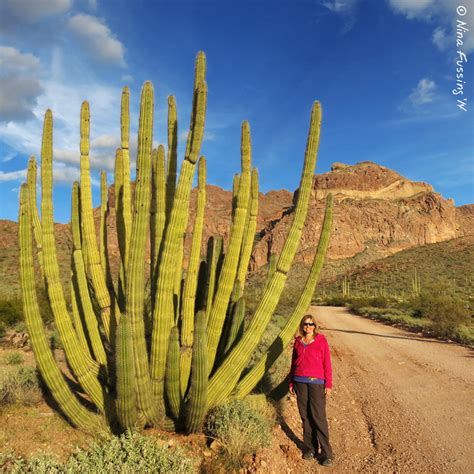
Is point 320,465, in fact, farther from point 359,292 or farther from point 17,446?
point 359,292

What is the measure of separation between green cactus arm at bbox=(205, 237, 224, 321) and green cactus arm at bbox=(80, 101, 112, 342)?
148cm

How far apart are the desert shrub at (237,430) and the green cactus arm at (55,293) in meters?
1.43

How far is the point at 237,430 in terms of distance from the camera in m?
4.47

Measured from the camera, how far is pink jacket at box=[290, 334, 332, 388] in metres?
4.85

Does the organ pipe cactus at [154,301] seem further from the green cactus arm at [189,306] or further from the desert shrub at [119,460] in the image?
the desert shrub at [119,460]

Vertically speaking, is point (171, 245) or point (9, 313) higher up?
point (171, 245)

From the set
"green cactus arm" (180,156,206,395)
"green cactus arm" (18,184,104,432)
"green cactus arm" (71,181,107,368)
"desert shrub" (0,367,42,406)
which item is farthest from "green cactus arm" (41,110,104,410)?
"desert shrub" (0,367,42,406)

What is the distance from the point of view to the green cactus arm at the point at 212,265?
6.27 meters

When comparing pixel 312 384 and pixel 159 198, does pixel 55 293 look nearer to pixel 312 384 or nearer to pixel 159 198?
pixel 159 198

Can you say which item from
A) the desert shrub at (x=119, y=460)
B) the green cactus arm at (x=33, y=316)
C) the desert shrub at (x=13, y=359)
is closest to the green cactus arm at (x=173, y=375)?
the desert shrub at (x=119, y=460)

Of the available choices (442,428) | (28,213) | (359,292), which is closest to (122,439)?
(28,213)

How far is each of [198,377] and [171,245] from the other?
152 centimetres

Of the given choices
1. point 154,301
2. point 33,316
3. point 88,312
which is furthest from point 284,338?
point 33,316

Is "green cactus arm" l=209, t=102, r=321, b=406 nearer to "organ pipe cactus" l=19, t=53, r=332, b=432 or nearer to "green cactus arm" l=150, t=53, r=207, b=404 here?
"organ pipe cactus" l=19, t=53, r=332, b=432
